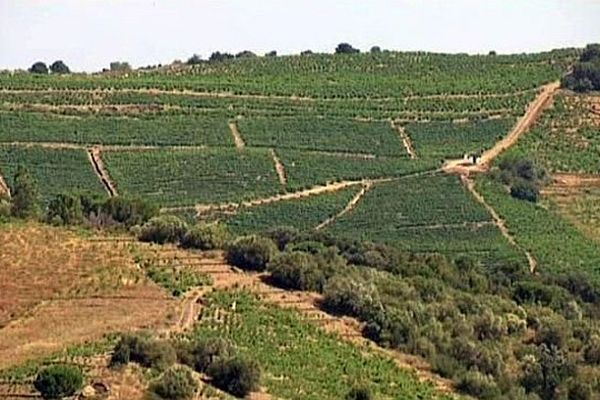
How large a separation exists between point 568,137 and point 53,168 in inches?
1378

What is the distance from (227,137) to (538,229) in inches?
934

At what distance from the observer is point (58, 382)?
36.5m

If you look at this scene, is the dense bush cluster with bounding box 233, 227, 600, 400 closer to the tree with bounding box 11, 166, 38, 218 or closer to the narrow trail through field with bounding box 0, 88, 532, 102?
the tree with bounding box 11, 166, 38, 218

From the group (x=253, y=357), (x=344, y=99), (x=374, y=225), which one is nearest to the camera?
(x=253, y=357)

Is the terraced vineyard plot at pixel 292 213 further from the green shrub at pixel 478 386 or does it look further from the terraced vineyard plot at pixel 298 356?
the green shrub at pixel 478 386

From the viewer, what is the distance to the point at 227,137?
9650cm

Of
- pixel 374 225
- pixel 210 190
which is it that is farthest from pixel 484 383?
pixel 210 190

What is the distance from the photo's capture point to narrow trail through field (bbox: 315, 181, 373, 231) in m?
80.8

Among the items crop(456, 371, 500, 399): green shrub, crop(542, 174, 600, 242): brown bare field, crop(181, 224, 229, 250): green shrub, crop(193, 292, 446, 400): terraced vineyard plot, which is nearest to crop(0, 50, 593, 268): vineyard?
crop(542, 174, 600, 242): brown bare field

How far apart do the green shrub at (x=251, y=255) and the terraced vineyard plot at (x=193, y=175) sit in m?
29.0

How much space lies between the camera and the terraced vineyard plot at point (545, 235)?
74.9 meters

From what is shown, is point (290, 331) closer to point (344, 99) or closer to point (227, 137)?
point (227, 137)

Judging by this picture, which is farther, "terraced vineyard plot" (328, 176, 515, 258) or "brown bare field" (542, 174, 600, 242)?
"brown bare field" (542, 174, 600, 242)

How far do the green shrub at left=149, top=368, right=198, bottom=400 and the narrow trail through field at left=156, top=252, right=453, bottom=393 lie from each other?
5.53 meters
